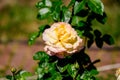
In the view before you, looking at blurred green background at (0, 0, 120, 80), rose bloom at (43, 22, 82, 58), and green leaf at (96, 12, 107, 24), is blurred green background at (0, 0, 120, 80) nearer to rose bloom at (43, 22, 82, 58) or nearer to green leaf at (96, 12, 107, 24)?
green leaf at (96, 12, 107, 24)

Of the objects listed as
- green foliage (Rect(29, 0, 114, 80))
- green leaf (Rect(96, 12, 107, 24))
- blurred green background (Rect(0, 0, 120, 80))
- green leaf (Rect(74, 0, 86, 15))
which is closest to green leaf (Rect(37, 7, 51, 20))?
green foliage (Rect(29, 0, 114, 80))

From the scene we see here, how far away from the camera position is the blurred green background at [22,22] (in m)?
5.70

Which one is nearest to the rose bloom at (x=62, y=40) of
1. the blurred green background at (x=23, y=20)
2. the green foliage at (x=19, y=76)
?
the green foliage at (x=19, y=76)

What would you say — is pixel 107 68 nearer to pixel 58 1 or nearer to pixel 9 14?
pixel 58 1

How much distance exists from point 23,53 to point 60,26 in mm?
3415

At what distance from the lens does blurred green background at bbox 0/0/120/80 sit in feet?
18.7

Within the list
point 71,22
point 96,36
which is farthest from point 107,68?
point 71,22

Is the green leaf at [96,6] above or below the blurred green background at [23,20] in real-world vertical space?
below

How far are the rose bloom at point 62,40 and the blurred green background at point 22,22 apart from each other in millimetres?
3113

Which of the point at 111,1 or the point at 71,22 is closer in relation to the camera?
the point at 71,22

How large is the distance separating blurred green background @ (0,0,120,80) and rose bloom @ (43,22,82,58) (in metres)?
3.11

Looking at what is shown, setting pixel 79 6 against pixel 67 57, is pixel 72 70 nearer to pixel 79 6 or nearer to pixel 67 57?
pixel 67 57

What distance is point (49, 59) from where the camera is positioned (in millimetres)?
2240

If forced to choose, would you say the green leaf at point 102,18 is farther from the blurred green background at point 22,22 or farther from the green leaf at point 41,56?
the blurred green background at point 22,22
